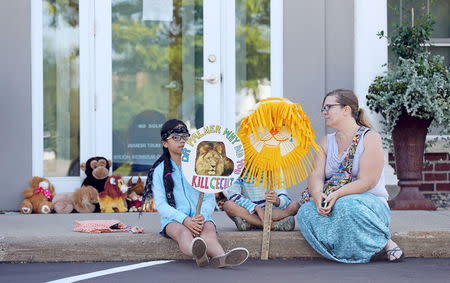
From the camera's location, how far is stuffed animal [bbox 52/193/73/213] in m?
7.30

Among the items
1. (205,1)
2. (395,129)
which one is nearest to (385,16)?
(395,129)

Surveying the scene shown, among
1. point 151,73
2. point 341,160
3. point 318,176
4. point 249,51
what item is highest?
point 249,51

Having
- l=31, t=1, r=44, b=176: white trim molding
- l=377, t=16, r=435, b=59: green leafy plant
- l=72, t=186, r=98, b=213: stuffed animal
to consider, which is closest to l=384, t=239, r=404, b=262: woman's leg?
l=377, t=16, r=435, b=59: green leafy plant

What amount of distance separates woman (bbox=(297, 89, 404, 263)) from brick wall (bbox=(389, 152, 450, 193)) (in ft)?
8.22

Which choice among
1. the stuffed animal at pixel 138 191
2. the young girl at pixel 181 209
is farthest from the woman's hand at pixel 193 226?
the stuffed animal at pixel 138 191

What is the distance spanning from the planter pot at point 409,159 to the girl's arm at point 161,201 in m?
2.48

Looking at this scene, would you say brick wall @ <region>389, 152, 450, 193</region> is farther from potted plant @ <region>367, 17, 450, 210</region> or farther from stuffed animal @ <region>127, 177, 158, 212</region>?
stuffed animal @ <region>127, 177, 158, 212</region>

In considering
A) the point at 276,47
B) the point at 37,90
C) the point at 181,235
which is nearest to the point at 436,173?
the point at 276,47

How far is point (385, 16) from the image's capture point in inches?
302

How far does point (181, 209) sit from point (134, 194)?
191 cm

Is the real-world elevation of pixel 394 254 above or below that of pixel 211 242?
below

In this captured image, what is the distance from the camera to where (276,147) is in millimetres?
5633

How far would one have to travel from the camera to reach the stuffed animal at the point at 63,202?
730 cm

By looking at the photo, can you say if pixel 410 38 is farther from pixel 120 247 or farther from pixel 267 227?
pixel 120 247
